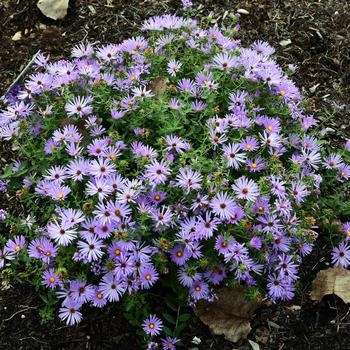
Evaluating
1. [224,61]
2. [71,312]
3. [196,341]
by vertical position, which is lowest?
[196,341]

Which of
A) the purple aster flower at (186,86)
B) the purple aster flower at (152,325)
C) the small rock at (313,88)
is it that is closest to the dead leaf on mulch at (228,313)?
the purple aster flower at (152,325)

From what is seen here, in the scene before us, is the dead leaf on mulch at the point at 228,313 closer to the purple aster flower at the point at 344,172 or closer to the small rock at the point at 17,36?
the purple aster flower at the point at 344,172

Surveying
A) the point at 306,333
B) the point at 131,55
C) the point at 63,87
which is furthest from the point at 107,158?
the point at 306,333

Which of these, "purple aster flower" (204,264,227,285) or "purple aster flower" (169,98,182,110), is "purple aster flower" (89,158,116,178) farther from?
"purple aster flower" (204,264,227,285)

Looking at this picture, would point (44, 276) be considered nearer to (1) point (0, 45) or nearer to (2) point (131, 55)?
(2) point (131, 55)

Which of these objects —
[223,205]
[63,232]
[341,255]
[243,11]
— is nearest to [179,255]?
[223,205]

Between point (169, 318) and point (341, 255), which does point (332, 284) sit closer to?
point (341, 255)
